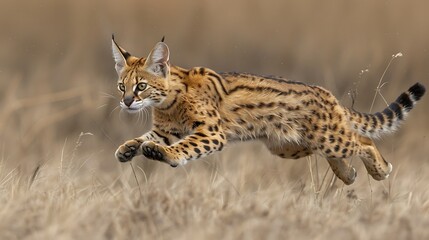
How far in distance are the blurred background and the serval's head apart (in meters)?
4.66

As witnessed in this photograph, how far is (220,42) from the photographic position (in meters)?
15.4

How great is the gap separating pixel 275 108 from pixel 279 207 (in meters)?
1.94

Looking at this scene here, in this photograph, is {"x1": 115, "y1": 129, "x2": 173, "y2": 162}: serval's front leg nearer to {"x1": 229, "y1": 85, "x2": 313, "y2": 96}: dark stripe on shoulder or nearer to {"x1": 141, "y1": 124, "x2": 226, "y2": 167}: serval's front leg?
{"x1": 141, "y1": 124, "x2": 226, "y2": 167}: serval's front leg

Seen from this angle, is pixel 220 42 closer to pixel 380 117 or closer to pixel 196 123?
pixel 380 117

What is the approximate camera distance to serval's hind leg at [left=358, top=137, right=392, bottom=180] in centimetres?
960

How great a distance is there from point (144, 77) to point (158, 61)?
186mm

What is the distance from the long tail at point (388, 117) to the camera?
9.70 m

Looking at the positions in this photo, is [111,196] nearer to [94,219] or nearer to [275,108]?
[94,219]

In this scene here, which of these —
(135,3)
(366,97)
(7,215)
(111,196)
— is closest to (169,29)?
(135,3)

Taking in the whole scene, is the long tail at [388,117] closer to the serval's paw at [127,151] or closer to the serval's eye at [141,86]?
the serval's eye at [141,86]

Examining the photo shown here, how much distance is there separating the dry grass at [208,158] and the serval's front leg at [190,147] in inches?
8.5

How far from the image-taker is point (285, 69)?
48.2 feet


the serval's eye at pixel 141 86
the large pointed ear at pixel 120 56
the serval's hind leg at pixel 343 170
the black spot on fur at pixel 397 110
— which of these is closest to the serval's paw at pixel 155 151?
the serval's eye at pixel 141 86

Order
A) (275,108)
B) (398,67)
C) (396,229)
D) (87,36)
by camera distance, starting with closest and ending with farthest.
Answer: (396,229) < (275,108) < (398,67) < (87,36)
